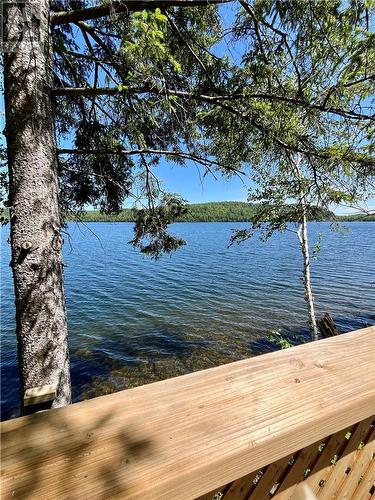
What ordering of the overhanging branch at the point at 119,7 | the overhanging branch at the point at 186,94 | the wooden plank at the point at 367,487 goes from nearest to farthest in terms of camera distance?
1. the wooden plank at the point at 367,487
2. the overhanging branch at the point at 119,7
3. the overhanging branch at the point at 186,94

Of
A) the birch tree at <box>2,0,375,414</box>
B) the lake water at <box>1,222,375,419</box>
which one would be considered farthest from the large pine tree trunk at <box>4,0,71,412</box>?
the lake water at <box>1,222,375,419</box>

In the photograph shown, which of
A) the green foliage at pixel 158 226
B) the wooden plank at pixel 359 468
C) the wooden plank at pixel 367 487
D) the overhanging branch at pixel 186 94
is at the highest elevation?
the overhanging branch at pixel 186 94

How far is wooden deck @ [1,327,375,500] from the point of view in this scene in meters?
0.53

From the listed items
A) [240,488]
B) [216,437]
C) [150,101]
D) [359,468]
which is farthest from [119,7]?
[359,468]

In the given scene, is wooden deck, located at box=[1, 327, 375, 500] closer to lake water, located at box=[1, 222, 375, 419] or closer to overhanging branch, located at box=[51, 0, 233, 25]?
overhanging branch, located at box=[51, 0, 233, 25]

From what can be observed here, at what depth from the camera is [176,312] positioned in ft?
39.4

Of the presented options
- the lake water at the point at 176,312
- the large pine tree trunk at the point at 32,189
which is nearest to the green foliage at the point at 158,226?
the lake water at the point at 176,312

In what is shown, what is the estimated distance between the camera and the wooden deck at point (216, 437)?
20.9 inches

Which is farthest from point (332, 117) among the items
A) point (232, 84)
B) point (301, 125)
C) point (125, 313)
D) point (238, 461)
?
point (125, 313)

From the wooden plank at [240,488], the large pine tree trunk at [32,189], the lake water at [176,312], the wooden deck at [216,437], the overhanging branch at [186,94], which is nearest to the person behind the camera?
the wooden deck at [216,437]

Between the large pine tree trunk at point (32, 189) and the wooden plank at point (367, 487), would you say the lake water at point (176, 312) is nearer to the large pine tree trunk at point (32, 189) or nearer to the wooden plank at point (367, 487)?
the large pine tree trunk at point (32, 189)

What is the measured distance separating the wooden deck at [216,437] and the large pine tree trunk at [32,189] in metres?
1.82

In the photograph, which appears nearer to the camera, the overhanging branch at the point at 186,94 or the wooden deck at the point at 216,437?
the wooden deck at the point at 216,437

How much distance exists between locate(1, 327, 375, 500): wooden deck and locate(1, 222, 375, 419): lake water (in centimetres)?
334
